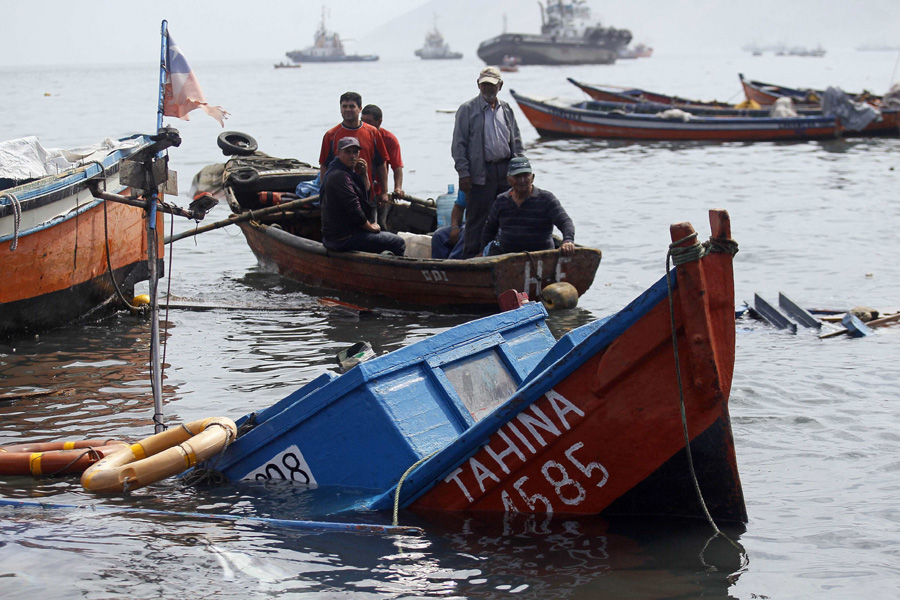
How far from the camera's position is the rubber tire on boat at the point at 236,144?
48.1 ft

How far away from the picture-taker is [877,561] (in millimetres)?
4609

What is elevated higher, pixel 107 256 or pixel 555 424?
pixel 107 256

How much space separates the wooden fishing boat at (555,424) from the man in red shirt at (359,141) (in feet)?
17.4

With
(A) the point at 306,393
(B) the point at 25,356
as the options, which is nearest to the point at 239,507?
(A) the point at 306,393

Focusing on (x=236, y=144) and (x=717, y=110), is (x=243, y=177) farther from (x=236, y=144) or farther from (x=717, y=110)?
(x=717, y=110)

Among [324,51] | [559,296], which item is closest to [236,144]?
[559,296]

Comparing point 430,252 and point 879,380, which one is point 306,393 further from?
point 430,252

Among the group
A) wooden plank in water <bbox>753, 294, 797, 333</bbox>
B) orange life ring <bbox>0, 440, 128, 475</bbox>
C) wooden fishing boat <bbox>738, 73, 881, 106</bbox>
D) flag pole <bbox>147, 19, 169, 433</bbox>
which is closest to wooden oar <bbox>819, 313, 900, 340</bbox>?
wooden plank in water <bbox>753, 294, 797, 333</bbox>

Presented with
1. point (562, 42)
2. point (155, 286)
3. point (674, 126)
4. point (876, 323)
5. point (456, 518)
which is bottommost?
point (456, 518)

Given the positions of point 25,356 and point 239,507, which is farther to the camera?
point 25,356

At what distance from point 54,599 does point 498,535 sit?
2040mm

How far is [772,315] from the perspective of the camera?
31.3 ft

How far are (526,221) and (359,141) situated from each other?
2274 millimetres

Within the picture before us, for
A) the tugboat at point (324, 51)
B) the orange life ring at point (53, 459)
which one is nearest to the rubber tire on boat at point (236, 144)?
the orange life ring at point (53, 459)
